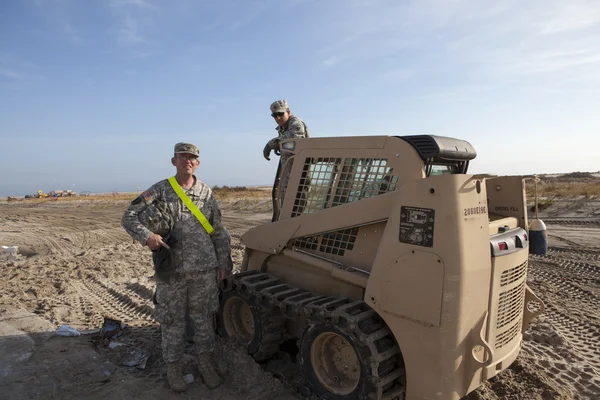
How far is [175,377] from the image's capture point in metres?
3.97

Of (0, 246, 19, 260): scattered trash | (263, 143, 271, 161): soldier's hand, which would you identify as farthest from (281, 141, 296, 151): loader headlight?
(0, 246, 19, 260): scattered trash

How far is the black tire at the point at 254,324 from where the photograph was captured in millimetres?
4203

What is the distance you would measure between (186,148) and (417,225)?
Result: 229 centimetres

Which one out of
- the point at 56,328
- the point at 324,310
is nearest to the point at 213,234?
the point at 324,310

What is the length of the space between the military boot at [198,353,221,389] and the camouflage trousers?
72 millimetres

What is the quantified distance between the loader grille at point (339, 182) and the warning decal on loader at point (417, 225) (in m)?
0.44

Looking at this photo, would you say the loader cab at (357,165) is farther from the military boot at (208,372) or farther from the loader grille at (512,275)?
the military boot at (208,372)

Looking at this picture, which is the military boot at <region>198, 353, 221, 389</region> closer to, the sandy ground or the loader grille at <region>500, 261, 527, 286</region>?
the sandy ground

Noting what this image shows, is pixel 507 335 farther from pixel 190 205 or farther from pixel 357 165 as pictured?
pixel 190 205

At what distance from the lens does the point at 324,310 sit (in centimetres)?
343

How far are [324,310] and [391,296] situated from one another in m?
0.58

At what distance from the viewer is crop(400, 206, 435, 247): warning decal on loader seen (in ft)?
9.95

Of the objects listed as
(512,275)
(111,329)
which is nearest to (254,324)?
(111,329)

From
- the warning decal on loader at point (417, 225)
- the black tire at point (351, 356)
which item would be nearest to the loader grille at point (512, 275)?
the warning decal on loader at point (417, 225)
